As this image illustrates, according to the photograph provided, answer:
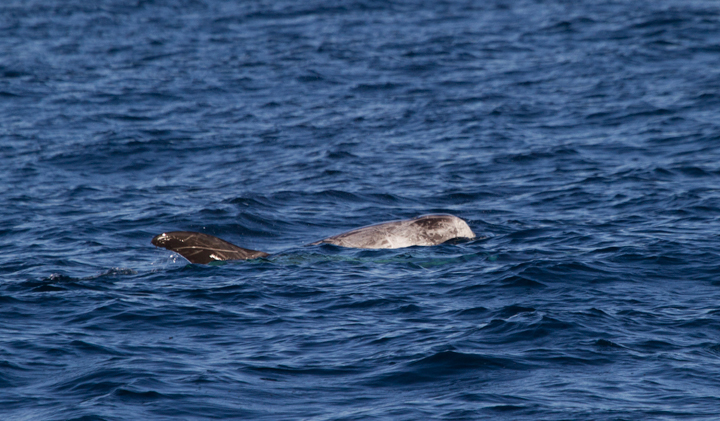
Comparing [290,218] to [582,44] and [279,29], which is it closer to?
[582,44]

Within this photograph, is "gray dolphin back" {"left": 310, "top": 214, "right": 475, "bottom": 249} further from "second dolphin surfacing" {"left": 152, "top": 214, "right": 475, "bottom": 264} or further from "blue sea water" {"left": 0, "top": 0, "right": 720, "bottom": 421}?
"blue sea water" {"left": 0, "top": 0, "right": 720, "bottom": 421}

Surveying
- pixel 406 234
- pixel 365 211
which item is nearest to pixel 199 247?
pixel 406 234

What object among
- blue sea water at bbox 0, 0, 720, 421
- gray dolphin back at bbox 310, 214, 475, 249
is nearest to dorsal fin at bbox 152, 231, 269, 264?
blue sea water at bbox 0, 0, 720, 421

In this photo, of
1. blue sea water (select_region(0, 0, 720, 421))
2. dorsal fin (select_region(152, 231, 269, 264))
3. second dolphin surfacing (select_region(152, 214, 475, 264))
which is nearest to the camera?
blue sea water (select_region(0, 0, 720, 421))

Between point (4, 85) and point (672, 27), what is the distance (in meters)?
20.9

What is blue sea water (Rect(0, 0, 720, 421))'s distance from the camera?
10.1m

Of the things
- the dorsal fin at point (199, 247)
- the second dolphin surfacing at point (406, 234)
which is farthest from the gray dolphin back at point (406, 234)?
the dorsal fin at point (199, 247)

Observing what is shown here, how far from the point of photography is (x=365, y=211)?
707 inches

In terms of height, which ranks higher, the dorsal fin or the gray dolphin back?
the dorsal fin

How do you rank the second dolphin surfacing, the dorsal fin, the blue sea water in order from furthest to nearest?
1. the second dolphin surfacing
2. the dorsal fin
3. the blue sea water

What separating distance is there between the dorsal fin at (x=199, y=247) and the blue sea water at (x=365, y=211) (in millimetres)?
225

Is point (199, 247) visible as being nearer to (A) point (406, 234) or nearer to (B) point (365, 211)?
(A) point (406, 234)

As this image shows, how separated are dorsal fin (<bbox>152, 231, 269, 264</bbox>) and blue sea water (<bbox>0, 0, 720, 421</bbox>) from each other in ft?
0.74

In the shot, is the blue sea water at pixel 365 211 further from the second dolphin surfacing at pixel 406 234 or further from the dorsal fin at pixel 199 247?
the second dolphin surfacing at pixel 406 234
